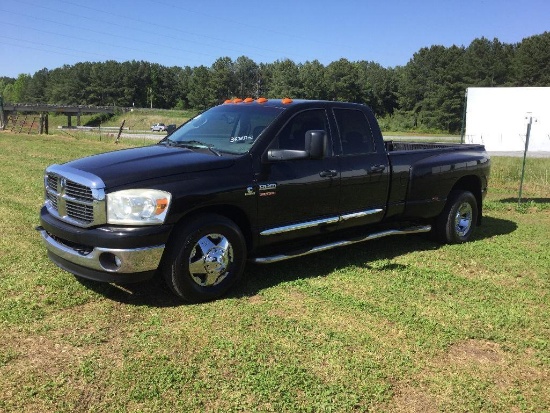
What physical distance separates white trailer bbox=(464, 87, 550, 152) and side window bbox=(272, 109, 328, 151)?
21.9 feet

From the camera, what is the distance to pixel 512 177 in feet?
42.4

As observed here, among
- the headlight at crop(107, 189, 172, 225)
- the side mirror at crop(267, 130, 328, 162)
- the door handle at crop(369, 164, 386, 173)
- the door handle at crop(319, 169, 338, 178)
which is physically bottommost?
the headlight at crop(107, 189, 172, 225)

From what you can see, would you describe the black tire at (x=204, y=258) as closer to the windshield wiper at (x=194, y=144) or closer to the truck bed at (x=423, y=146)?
the windshield wiper at (x=194, y=144)

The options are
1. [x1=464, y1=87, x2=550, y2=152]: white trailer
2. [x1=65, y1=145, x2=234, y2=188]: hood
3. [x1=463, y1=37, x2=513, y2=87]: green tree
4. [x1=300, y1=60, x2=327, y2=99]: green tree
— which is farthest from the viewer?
[x1=300, y1=60, x2=327, y2=99]: green tree

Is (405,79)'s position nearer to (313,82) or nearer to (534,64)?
(313,82)

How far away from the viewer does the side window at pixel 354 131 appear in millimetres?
5586

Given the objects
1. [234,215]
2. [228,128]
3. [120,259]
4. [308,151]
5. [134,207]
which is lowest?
[120,259]

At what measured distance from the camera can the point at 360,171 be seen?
555 centimetres

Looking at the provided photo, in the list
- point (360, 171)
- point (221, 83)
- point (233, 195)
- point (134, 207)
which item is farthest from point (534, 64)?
point (134, 207)

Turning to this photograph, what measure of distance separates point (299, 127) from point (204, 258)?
1.77 meters

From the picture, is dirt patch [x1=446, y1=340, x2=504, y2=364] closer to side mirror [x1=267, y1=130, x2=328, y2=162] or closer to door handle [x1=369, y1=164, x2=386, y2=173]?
side mirror [x1=267, y1=130, x2=328, y2=162]

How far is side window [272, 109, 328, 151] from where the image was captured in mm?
5016

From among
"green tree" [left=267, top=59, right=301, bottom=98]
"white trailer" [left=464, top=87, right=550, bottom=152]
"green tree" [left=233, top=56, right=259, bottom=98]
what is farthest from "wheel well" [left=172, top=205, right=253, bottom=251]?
"green tree" [left=233, top=56, right=259, bottom=98]

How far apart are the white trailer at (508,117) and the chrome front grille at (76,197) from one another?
9146 mm
